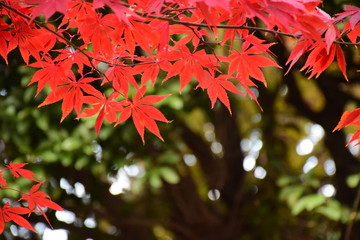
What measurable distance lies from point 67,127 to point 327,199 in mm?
1406

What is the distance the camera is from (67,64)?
107 centimetres

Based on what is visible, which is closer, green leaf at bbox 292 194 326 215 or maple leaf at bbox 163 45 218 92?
maple leaf at bbox 163 45 218 92

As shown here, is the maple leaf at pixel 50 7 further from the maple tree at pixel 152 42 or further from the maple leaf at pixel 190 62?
the maple leaf at pixel 190 62

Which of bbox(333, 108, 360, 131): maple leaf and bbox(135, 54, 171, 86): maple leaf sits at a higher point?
bbox(135, 54, 171, 86): maple leaf

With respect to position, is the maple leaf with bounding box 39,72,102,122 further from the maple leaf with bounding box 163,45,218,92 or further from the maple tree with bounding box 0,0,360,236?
the maple leaf with bounding box 163,45,218,92

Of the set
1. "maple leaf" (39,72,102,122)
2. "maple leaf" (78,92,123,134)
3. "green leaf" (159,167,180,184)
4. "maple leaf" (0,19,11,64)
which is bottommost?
"green leaf" (159,167,180,184)

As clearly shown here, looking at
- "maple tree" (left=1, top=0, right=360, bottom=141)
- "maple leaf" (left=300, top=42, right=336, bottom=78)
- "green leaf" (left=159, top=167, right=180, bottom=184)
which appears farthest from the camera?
"green leaf" (left=159, top=167, right=180, bottom=184)

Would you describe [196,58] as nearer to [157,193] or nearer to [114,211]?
[114,211]

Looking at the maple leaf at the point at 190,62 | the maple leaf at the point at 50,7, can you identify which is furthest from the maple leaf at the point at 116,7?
the maple leaf at the point at 190,62

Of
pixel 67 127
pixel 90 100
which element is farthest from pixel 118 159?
pixel 90 100

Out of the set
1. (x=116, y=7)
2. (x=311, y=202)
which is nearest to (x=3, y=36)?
(x=116, y=7)

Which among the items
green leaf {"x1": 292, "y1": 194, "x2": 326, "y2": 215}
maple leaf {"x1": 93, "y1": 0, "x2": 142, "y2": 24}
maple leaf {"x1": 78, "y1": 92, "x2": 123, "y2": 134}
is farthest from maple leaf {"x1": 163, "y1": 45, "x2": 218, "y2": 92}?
green leaf {"x1": 292, "y1": 194, "x2": 326, "y2": 215}

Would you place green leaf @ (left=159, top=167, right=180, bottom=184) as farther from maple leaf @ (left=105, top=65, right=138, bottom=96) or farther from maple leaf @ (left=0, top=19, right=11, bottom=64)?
maple leaf @ (left=0, top=19, right=11, bottom=64)

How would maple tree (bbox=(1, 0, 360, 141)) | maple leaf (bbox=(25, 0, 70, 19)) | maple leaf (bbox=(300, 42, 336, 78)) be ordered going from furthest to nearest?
maple leaf (bbox=(300, 42, 336, 78)) < maple tree (bbox=(1, 0, 360, 141)) < maple leaf (bbox=(25, 0, 70, 19))
